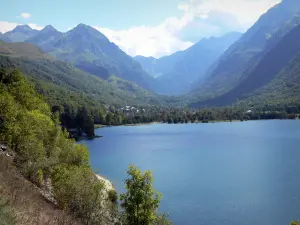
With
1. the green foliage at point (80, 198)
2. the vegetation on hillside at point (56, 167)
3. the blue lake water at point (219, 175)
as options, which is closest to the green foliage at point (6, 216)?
the vegetation on hillside at point (56, 167)

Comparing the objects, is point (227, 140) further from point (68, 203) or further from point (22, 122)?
point (68, 203)

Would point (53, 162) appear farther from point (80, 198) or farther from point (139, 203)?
point (139, 203)

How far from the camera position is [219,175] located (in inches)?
4257

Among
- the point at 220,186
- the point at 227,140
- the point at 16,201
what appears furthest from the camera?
the point at 227,140

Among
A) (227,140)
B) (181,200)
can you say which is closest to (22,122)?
(181,200)

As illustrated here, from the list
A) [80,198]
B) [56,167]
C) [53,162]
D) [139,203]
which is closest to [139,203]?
[139,203]

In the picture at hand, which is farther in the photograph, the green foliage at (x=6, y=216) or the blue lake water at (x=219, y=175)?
the blue lake water at (x=219, y=175)

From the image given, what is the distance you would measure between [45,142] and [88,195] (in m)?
36.8

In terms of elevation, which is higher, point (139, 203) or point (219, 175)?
point (139, 203)

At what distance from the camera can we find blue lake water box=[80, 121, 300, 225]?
69.9 metres

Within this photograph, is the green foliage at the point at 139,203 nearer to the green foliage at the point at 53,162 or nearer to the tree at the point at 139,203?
the tree at the point at 139,203

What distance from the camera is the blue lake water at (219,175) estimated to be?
69938 millimetres

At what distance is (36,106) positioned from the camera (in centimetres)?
10694

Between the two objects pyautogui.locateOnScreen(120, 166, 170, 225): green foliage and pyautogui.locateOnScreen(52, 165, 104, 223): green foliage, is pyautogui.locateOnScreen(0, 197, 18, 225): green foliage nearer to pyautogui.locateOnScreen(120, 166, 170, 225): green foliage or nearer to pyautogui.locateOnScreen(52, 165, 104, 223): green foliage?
pyautogui.locateOnScreen(52, 165, 104, 223): green foliage
